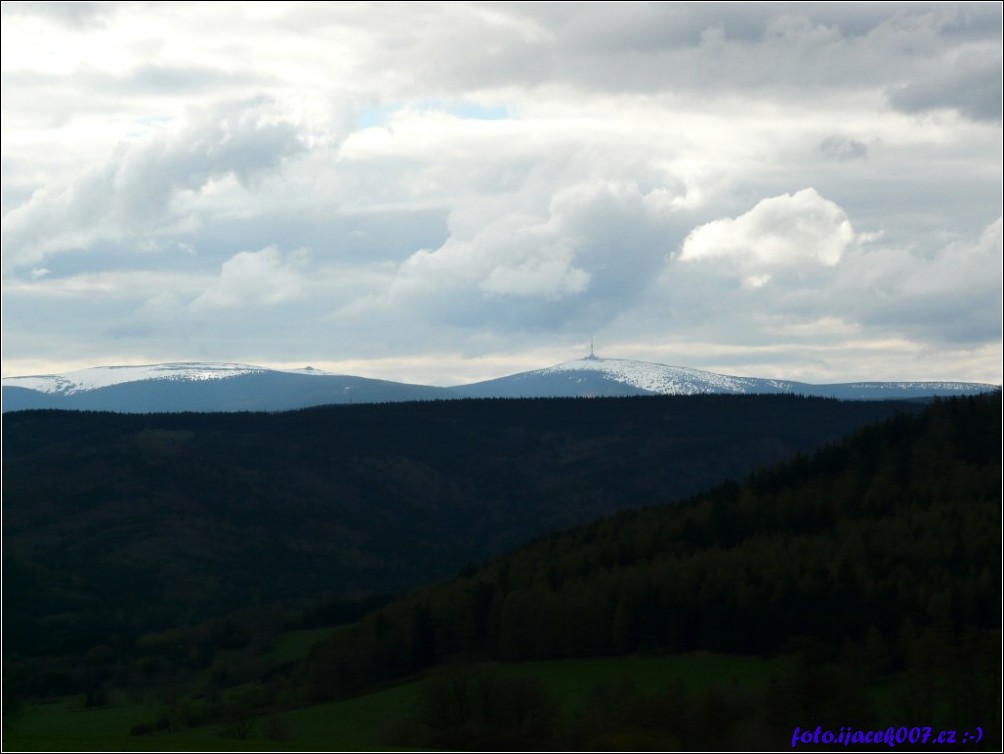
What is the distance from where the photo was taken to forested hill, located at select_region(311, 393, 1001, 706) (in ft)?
349

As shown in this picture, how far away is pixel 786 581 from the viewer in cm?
12169

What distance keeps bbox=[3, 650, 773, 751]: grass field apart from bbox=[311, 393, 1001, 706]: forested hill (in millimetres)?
5046

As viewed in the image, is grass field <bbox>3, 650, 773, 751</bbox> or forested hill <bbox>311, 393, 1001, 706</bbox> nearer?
grass field <bbox>3, 650, 773, 751</bbox>

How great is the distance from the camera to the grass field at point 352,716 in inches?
3287

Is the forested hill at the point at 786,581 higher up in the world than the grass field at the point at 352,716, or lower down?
higher up

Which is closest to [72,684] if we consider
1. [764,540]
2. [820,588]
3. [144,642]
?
[144,642]

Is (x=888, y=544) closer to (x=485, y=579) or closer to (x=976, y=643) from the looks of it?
(x=485, y=579)

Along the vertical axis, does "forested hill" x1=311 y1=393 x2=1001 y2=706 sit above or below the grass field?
above

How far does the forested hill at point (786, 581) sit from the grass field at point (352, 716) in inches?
199

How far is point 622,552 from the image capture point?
6073 inches

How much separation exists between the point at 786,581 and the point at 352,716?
1622 inches

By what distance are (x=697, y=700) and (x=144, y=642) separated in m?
127

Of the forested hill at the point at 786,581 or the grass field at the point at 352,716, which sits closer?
the grass field at the point at 352,716

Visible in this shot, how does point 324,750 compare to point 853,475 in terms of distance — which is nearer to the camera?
point 324,750
